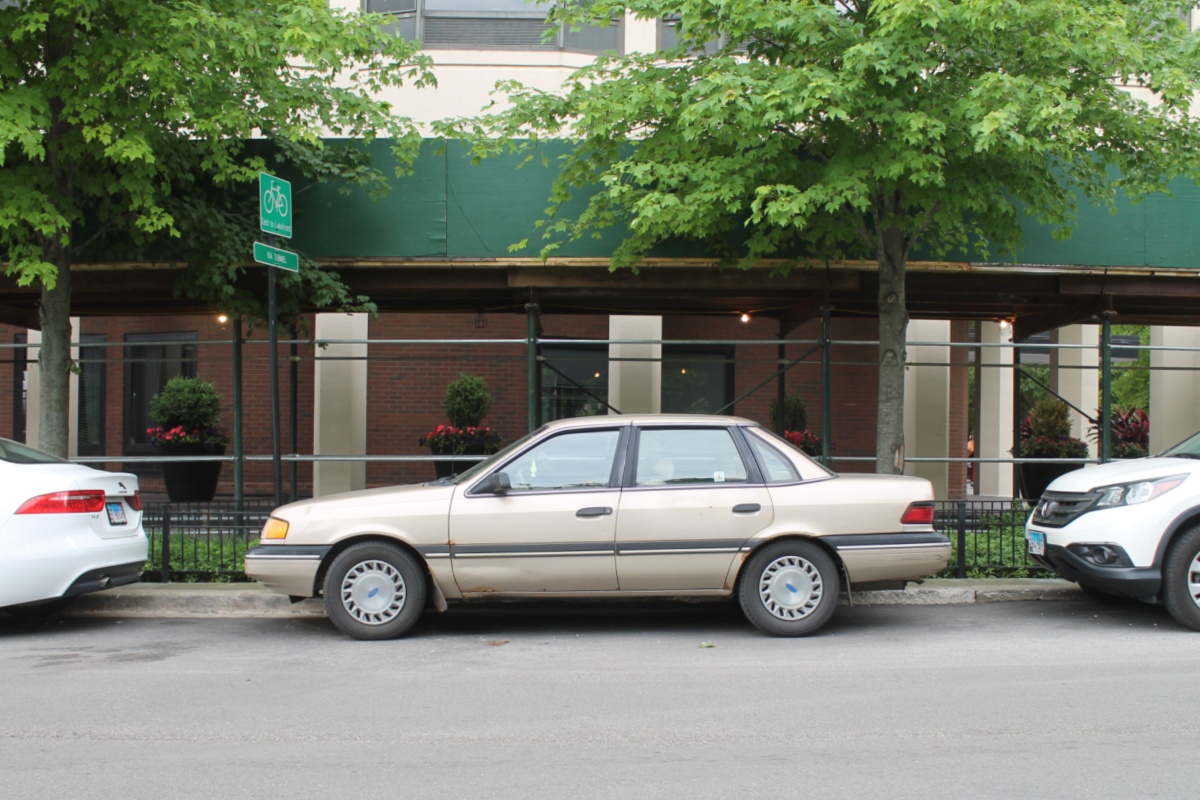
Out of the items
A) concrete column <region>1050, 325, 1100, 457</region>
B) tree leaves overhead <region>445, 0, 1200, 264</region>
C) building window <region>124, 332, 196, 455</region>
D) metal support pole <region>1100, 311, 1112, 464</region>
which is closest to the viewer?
tree leaves overhead <region>445, 0, 1200, 264</region>

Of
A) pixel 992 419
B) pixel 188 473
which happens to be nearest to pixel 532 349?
pixel 188 473

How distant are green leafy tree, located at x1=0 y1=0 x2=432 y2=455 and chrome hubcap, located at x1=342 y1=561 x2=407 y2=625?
396cm

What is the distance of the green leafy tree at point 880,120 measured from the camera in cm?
830

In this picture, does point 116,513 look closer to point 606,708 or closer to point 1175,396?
point 606,708

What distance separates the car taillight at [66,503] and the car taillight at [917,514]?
581 centimetres

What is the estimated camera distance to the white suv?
23.9 ft

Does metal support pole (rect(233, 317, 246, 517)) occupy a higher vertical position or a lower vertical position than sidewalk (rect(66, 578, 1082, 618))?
higher

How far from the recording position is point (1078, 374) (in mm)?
20203

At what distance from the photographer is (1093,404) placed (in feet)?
67.9

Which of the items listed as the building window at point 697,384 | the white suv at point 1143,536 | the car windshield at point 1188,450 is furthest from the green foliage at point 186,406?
the car windshield at point 1188,450

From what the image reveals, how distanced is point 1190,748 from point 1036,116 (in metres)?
5.00

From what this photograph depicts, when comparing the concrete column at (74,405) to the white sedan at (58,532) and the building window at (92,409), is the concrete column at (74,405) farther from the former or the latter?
the white sedan at (58,532)

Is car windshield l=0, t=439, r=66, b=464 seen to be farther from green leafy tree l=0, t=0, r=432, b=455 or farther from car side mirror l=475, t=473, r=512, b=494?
car side mirror l=475, t=473, r=512, b=494

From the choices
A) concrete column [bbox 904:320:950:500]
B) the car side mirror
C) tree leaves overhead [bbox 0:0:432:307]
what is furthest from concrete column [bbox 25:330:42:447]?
concrete column [bbox 904:320:950:500]
